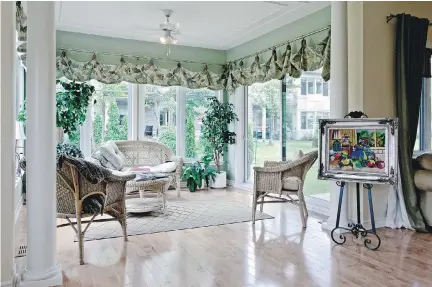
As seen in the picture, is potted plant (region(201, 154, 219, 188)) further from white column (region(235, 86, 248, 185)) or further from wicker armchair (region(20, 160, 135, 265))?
wicker armchair (region(20, 160, 135, 265))

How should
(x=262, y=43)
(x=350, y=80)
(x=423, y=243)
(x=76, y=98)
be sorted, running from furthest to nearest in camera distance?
(x=262, y=43)
(x=76, y=98)
(x=350, y=80)
(x=423, y=243)

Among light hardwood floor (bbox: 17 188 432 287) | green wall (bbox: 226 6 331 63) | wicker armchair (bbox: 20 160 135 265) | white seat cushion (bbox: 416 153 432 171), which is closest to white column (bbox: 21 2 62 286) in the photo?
light hardwood floor (bbox: 17 188 432 287)

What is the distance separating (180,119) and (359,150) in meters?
4.21

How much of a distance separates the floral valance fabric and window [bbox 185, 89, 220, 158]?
0.91 feet

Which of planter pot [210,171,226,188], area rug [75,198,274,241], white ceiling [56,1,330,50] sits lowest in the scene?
area rug [75,198,274,241]

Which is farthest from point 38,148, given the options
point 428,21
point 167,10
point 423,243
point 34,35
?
point 428,21

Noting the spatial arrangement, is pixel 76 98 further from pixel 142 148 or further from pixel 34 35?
pixel 34 35

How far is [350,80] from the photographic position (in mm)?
4105

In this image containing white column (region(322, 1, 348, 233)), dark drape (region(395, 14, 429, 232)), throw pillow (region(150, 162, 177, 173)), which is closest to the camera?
white column (region(322, 1, 348, 233))

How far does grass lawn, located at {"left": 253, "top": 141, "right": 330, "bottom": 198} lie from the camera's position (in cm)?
529

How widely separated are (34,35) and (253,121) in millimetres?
4878

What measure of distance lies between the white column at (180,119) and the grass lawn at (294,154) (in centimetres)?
146

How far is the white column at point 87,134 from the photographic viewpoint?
6.38 meters

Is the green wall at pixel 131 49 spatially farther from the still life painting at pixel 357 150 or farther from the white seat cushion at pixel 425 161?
the white seat cushion at pixel 425 161
